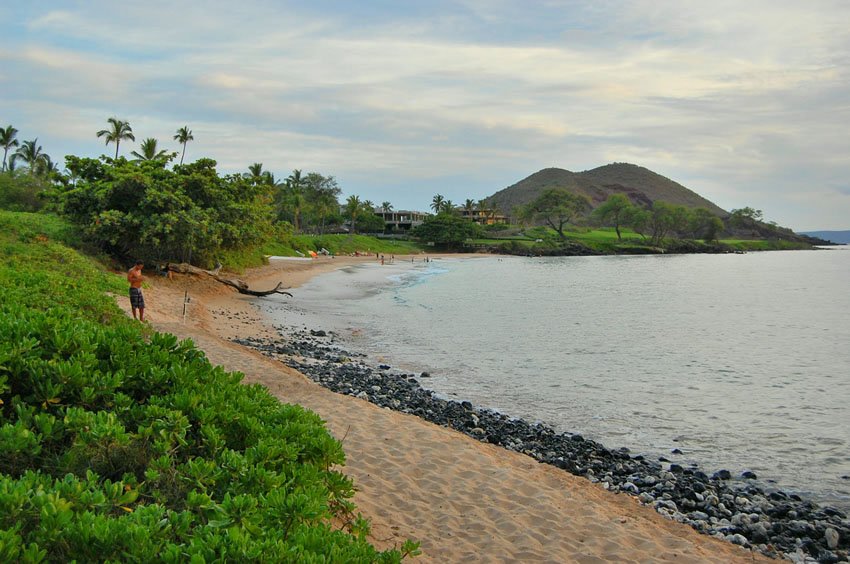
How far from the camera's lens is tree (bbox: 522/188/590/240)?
493 ft

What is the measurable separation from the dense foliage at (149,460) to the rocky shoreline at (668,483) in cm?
475

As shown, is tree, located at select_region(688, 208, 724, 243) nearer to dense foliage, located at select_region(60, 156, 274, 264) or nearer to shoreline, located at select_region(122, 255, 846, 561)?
dense foliage, located at select_region(60, 156, 274, 264)

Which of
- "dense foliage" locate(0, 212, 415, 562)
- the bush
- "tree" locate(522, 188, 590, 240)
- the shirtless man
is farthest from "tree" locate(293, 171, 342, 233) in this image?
"dense foliage" locate(0, 212, 415, 562)

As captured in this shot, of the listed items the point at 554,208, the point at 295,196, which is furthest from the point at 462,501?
the point at 554,208

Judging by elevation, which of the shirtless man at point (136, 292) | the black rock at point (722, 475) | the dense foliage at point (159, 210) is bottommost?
the black rock at point (722, 475)

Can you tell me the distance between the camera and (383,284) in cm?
4497

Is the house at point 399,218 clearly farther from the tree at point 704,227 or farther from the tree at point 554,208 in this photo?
the tree at point 704,227

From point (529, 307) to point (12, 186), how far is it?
46.9 meters

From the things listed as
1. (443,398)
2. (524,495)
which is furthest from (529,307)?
(524,495)

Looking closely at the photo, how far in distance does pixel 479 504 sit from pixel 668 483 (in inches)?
130

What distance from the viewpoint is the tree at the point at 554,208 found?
15038 cm

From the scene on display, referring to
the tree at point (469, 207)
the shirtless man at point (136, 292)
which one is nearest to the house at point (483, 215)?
the tree at point (469, 207)

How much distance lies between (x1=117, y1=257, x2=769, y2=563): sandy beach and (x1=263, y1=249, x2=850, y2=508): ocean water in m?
3.00

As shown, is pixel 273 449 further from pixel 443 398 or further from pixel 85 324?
pixel 443 398
